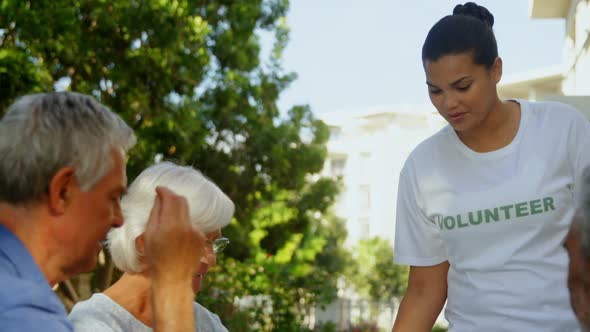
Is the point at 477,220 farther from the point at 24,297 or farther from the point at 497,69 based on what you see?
the point at 24,297

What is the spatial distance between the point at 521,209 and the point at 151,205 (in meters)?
1.00

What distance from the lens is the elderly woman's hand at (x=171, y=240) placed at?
1653 millimetres

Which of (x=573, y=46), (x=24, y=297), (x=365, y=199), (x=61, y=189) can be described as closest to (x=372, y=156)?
(x=365, y=199)

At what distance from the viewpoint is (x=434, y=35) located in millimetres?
2652

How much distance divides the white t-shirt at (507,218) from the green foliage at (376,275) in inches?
→ 1796

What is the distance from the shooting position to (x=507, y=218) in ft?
8.37

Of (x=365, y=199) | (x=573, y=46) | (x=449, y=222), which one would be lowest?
(x=365, y=199)

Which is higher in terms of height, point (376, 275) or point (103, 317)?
point (103, 317)

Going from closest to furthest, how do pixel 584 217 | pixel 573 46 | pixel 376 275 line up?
pixel 584 217, pixel 573 46, pixel 376 275

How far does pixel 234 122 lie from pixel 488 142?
458 inches

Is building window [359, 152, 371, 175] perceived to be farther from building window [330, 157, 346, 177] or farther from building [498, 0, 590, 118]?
building [498, 0, 590, 118]

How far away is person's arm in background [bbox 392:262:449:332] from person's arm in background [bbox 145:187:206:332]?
4.13 ft

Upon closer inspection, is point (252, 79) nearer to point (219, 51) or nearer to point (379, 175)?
point (219, 51)

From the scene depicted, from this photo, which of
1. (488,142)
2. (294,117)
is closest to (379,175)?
(294,117)
